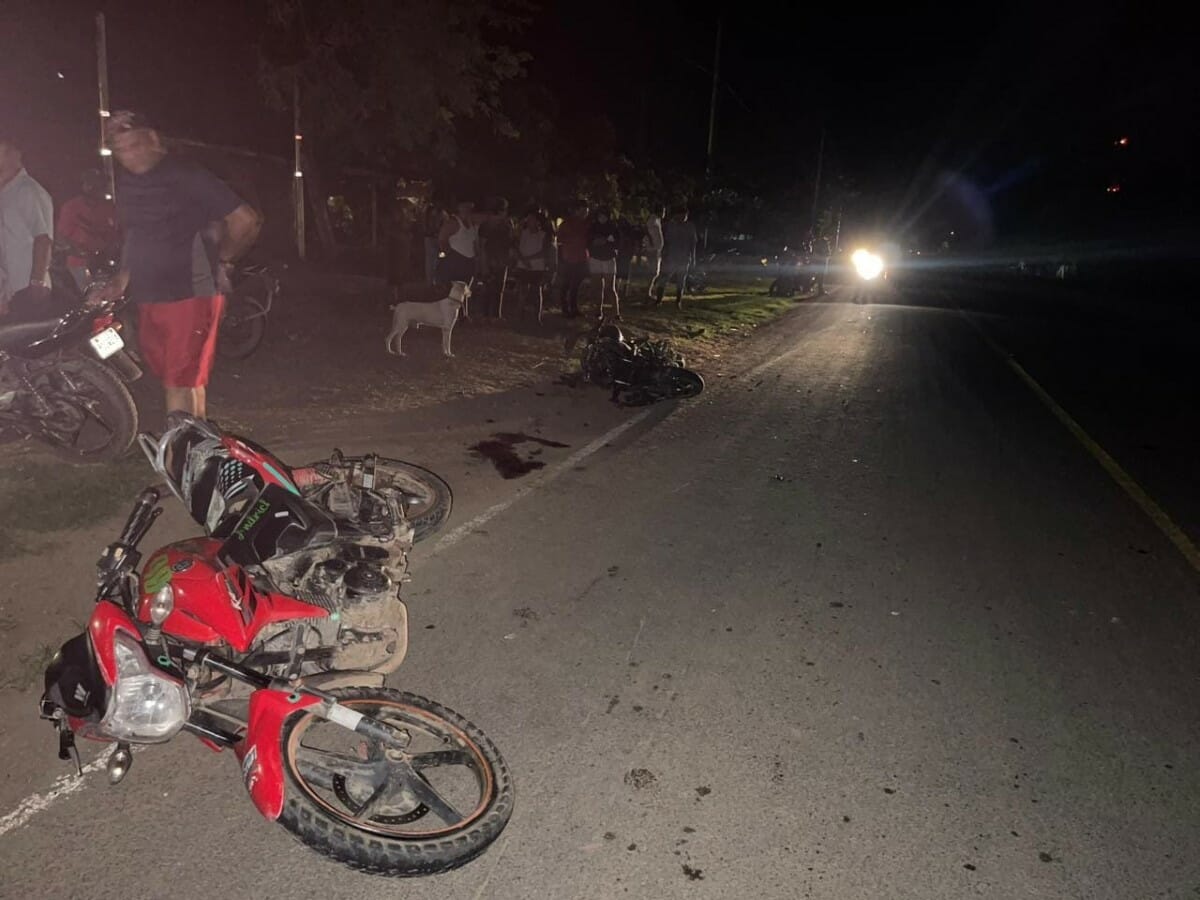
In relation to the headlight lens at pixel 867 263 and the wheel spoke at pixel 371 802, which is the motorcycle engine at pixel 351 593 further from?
the headlight lens at pixel 867 263

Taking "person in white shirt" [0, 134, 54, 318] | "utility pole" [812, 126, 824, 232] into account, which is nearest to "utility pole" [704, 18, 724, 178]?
"utility pole" [812, 126, 824, 232]

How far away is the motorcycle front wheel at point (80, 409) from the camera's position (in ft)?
19.2

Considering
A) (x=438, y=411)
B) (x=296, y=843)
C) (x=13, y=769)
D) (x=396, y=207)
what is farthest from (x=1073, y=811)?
(x=396, y=207)

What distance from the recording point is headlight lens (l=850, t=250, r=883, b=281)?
3644cm

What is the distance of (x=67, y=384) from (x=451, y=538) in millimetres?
2827

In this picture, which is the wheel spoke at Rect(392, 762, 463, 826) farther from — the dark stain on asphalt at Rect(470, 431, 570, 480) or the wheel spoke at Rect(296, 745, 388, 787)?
the dark stain on asphalt at Rect(470, 431, 570, 480)

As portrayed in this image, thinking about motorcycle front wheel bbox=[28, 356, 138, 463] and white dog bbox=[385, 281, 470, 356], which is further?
white dog bbox=[385, 281, 470, 356]

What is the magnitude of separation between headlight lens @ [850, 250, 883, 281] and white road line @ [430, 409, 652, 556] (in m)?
29.8

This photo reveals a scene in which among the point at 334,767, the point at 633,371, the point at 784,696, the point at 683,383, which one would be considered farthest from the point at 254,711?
the point at 683,383

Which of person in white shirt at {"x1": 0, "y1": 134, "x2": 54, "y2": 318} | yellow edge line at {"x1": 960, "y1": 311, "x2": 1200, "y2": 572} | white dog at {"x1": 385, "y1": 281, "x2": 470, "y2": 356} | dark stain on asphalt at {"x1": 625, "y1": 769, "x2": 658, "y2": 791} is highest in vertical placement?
person in white shirt at {"x1": 0, "y1": 134, "x2": 54, "y2": 318}

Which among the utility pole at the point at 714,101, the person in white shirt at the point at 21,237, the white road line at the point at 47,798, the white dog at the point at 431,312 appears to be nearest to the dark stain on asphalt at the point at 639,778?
the white road line at the point at 47,798

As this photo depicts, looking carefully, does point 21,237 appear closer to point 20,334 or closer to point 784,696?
point 20,334

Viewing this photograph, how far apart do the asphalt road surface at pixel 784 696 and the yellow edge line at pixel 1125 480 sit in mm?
54

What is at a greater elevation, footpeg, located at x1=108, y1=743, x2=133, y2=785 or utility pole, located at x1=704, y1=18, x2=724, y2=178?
utility pole, located at x1=704, y1=18, x2=724, y2=178
